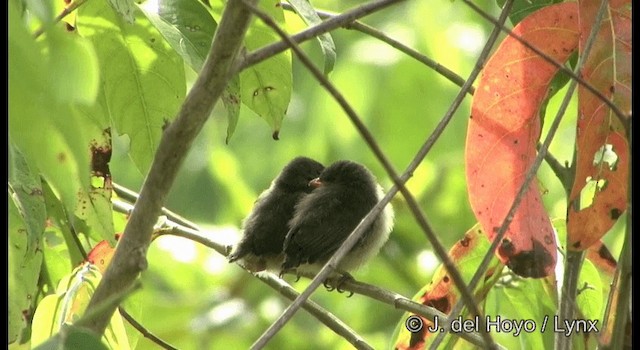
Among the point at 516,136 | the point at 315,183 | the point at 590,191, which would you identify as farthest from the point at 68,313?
the point at 315,183

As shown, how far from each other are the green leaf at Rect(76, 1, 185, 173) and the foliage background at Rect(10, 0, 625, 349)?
8.78ft

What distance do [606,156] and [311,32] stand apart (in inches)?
37.0

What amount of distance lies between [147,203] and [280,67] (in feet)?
3.46

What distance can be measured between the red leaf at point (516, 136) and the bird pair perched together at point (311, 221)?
191 cm

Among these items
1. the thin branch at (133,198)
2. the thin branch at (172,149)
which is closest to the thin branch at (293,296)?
the thin branch at (133,198)

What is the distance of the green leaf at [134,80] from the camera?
270 centimetres

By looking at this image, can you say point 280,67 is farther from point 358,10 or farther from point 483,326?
point 483,326

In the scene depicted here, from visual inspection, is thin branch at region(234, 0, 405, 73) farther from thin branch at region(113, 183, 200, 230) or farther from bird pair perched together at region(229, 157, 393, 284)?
bird pair perched together at region(229, 157, 393, 284)

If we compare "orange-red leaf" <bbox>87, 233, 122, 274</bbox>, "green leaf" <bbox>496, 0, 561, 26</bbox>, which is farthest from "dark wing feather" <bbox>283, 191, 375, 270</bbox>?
"green leaf" <bbox>496, 0, 561, 26</bbox>

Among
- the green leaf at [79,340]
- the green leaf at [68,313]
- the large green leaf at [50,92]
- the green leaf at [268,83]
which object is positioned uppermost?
the green leaf at [268,83]

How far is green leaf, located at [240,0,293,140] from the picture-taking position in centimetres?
280

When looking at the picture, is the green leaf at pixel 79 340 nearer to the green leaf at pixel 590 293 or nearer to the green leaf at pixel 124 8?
the green leaf at pixel 124 8

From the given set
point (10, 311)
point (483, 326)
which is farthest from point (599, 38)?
point (10, 311)

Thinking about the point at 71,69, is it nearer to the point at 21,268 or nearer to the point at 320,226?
the point at 21,268
